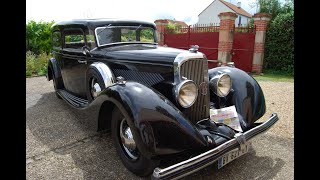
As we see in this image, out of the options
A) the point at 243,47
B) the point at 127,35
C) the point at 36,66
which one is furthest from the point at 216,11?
the point at 127,35

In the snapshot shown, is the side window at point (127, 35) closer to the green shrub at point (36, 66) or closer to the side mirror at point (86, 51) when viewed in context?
the side mirror at point (86, 51)

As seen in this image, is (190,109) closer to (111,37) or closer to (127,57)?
(127,57)

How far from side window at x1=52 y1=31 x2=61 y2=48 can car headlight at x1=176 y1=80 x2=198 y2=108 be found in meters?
3.58

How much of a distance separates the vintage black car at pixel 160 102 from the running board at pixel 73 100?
3 cm

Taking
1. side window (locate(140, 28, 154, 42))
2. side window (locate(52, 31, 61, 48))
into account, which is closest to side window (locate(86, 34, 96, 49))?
side window (locate(140, 28, 154, 42))

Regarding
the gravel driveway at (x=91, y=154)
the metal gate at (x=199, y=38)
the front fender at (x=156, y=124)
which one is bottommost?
the gravel driveway at (x=91, y=154)

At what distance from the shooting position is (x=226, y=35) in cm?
1030

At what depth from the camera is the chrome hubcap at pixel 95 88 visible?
352 centimetres

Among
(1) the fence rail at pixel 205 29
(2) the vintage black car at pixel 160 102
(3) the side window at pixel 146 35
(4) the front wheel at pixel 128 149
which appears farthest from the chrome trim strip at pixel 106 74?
(1) the fence rail at pixel 205 29

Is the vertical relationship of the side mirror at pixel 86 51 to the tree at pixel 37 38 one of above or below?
below

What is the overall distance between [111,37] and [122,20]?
37cm

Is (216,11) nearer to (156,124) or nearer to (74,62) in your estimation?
(74,62)

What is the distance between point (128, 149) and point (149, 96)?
2.43ft

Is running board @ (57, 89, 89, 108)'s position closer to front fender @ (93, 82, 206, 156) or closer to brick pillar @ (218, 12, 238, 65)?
front fender @ (93, 82, 206, 156)
